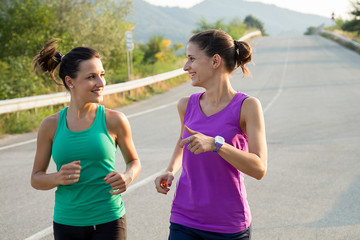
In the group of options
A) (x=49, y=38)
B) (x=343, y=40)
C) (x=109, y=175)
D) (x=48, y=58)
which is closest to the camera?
(x=109, y=175)

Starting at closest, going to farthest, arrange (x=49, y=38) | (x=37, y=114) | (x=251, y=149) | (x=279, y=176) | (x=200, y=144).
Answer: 1. (x=200, y=144)
2. (x=251, y=149)
3. (x=279, y=176)
4. (x=37, y=114)
5. (x=49, y=38)

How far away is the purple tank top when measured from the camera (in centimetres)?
287

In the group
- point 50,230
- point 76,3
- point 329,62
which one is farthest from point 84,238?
point 329,62

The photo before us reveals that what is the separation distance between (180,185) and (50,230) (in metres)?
2.79

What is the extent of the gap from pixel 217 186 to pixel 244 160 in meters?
0.31

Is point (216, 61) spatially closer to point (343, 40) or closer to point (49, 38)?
point (49, 38)

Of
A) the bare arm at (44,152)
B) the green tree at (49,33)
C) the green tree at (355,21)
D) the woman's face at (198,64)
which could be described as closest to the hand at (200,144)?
the woman's face at (198,64)

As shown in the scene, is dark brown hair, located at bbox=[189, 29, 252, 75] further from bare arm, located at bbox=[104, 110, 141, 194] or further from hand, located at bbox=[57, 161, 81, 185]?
hand, located at bbox=[57, 161, 81, 185]

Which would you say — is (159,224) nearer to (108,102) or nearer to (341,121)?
(341,121)

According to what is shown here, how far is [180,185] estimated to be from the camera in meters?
3.08

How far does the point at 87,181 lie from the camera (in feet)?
10.2

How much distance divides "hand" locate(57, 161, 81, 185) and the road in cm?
165

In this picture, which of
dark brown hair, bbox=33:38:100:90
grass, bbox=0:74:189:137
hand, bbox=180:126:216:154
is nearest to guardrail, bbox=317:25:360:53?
grass, bbox=0:74:189:137

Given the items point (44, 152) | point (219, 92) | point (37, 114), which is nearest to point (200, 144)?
point (219, 92)
